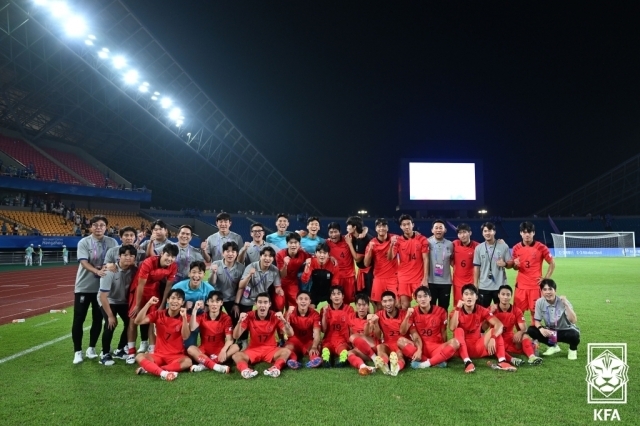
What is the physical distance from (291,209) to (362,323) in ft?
133

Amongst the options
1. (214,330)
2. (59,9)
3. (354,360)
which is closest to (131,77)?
(59,9)

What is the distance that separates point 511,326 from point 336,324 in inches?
92.2

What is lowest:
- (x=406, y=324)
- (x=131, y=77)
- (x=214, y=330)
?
(x=214, y=330)

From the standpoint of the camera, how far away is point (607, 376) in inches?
171

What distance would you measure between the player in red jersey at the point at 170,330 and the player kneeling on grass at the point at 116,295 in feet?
1.45

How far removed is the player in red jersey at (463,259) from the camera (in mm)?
6590

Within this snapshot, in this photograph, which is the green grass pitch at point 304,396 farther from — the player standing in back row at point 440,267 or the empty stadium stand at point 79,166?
the empty stadium stand at point 79,166

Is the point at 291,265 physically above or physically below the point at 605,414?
above

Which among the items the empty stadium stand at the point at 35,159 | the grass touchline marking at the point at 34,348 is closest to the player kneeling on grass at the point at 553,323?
the grass touchline marking at the point at 34,348

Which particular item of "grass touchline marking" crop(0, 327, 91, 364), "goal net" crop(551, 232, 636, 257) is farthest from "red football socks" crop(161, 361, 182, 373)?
"goal net" crop(551, 232, 636, 257)

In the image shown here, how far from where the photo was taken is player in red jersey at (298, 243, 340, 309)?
241 inches

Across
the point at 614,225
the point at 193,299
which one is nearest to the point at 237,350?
the point at 193,299

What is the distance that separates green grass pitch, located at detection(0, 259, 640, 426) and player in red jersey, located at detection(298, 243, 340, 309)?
140 cm

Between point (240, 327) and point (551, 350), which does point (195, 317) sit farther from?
point (551, 350)
